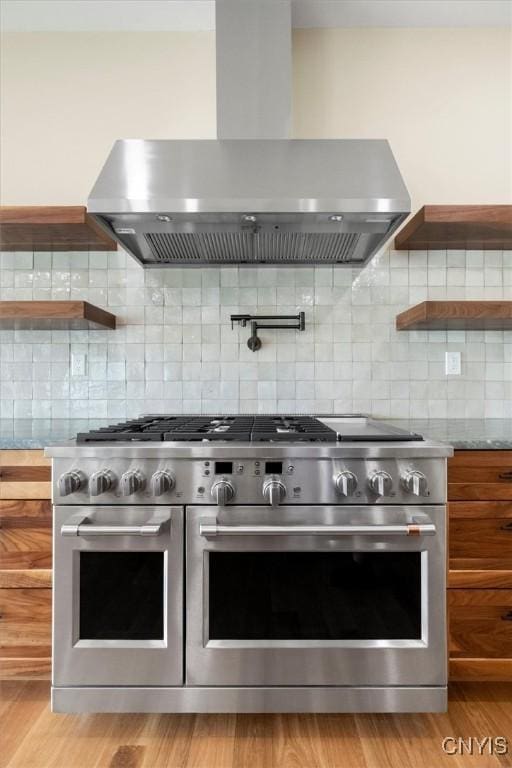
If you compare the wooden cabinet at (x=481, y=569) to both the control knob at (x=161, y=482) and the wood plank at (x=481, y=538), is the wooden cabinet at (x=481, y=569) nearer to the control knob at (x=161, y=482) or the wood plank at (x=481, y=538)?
the wood plank at (x=481, y=538)

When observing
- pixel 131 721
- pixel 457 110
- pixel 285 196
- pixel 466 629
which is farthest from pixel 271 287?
pixel 131 721

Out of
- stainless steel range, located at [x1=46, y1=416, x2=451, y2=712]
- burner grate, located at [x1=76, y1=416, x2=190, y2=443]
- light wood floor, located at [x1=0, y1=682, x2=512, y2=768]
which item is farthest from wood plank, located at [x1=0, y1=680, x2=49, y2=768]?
burner grate, located at [x1=76, y1=416, x2=190, y2=443]

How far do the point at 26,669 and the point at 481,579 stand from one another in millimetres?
1537

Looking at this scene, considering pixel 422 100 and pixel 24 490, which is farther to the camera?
pixel 422 100

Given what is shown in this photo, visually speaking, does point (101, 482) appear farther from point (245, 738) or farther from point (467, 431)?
point (467, 431)

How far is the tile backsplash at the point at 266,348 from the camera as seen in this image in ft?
7.80

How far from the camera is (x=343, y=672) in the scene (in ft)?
4.69

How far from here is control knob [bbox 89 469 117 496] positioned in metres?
1.40

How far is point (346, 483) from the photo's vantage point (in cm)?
138

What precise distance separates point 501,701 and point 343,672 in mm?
639

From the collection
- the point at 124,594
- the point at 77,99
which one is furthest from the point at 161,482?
the point at 77,99

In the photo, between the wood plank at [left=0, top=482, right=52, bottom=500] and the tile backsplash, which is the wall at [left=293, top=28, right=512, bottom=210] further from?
the wood plank at [left=0, top=482, right=52, bottom=500]

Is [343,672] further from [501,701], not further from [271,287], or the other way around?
[271,287]

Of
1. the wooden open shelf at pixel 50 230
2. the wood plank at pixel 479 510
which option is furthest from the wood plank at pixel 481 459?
the wooden open shelf at pixel 50 230
